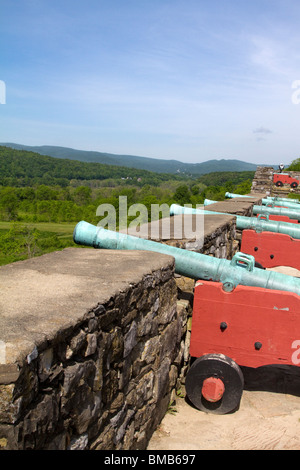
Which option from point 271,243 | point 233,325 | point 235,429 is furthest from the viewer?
point 271,243

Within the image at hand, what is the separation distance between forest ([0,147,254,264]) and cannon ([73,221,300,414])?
527 cm

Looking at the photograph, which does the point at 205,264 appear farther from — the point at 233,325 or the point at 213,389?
the point at 213,389

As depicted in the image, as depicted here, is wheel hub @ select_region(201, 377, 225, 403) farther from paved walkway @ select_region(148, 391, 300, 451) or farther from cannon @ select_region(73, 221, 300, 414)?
paved walkway @ select_region(148, 391, 300, 451)

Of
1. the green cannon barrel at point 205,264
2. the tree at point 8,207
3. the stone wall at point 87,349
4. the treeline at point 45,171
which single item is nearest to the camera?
the stone wall at point 87,349

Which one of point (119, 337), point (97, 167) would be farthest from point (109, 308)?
point (97, 167)

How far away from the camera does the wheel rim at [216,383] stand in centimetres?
266

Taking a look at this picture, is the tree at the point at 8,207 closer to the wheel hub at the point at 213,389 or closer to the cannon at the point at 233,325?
the cannon at the point at 233,325

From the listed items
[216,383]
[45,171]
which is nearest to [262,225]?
[216,383]

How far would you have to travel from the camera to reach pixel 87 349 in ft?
5.29

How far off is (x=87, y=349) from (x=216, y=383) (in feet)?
4.42

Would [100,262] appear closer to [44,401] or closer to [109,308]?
[109,308]

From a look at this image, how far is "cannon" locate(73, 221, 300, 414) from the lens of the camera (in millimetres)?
2627

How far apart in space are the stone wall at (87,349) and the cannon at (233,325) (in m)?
0.20

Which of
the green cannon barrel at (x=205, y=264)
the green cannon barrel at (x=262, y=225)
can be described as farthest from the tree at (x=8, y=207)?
the green cannon barrel at (x=205, y=264)
